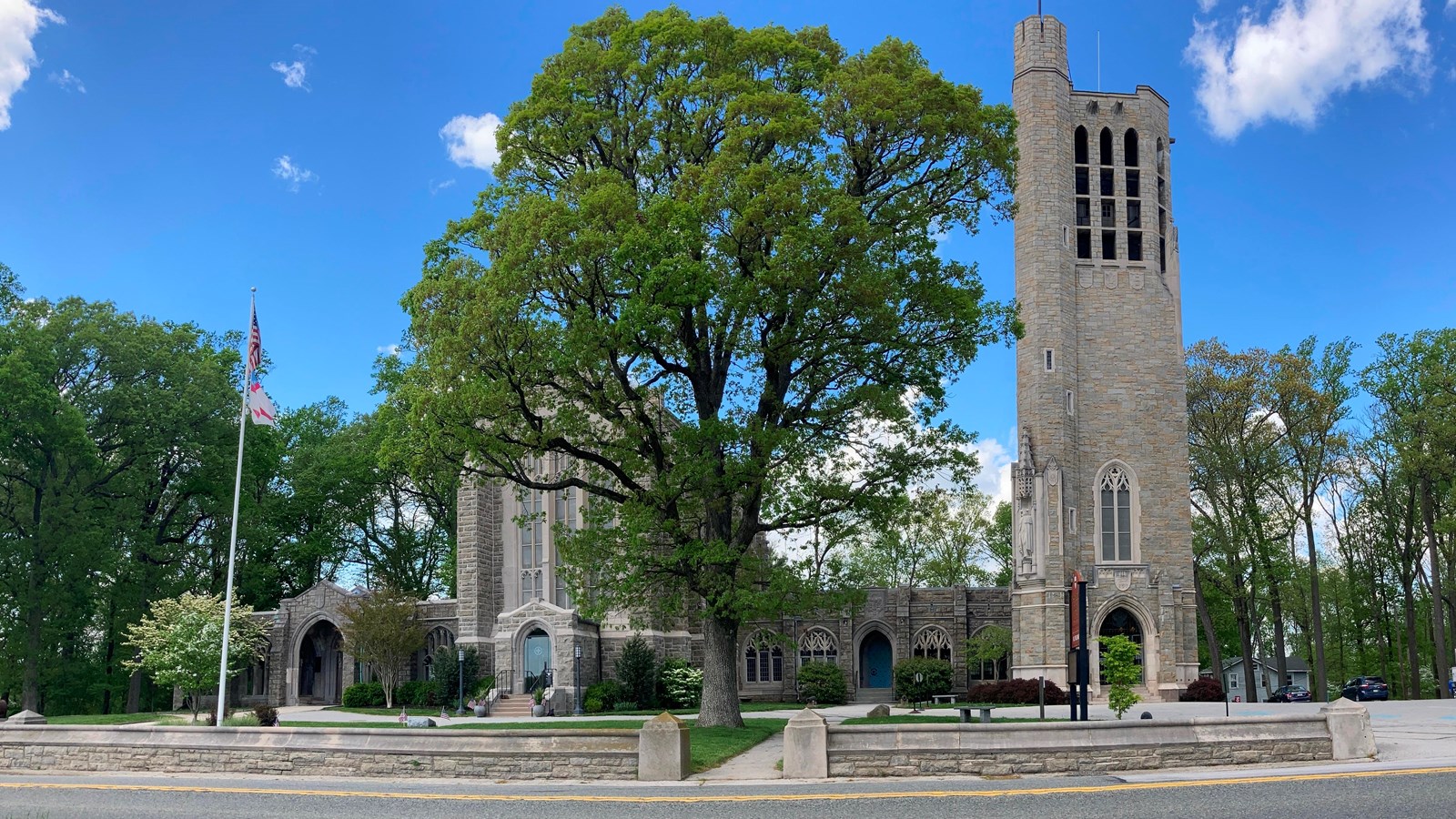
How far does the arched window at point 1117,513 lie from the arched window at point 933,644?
7671 millimetres

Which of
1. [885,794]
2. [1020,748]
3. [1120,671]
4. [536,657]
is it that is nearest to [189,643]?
[536,657]

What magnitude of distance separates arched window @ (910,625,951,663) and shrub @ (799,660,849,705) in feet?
11.8

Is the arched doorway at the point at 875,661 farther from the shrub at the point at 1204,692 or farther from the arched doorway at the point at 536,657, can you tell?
the arched doorway at the point at 536,657

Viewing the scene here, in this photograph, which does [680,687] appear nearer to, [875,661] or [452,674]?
[452,674]

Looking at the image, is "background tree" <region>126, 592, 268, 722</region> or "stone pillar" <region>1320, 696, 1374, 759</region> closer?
"stone pillar" <region>1320, 696, 1374, 759</region>

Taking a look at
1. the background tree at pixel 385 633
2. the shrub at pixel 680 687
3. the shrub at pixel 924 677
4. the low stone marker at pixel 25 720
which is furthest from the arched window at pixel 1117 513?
the low stone marker at pixel 25 720

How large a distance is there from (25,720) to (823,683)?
26.5 metres

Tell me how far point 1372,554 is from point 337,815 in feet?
159

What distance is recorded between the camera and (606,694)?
3659 cm

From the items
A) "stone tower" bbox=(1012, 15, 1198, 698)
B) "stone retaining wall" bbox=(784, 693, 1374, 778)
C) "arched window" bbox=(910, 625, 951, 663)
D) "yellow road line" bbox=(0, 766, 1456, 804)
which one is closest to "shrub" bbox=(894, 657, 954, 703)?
"arched window" bbox=(910, 625, 951, 663)

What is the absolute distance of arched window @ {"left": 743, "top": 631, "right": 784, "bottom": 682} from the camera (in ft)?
145

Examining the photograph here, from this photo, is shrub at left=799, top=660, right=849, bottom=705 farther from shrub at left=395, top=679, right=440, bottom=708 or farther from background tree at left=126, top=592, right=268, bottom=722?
background tree at left=126, top=592, right=268, bottom=722

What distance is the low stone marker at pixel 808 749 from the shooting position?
1480 cm

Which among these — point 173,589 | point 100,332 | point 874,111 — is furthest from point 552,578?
point 874,111
